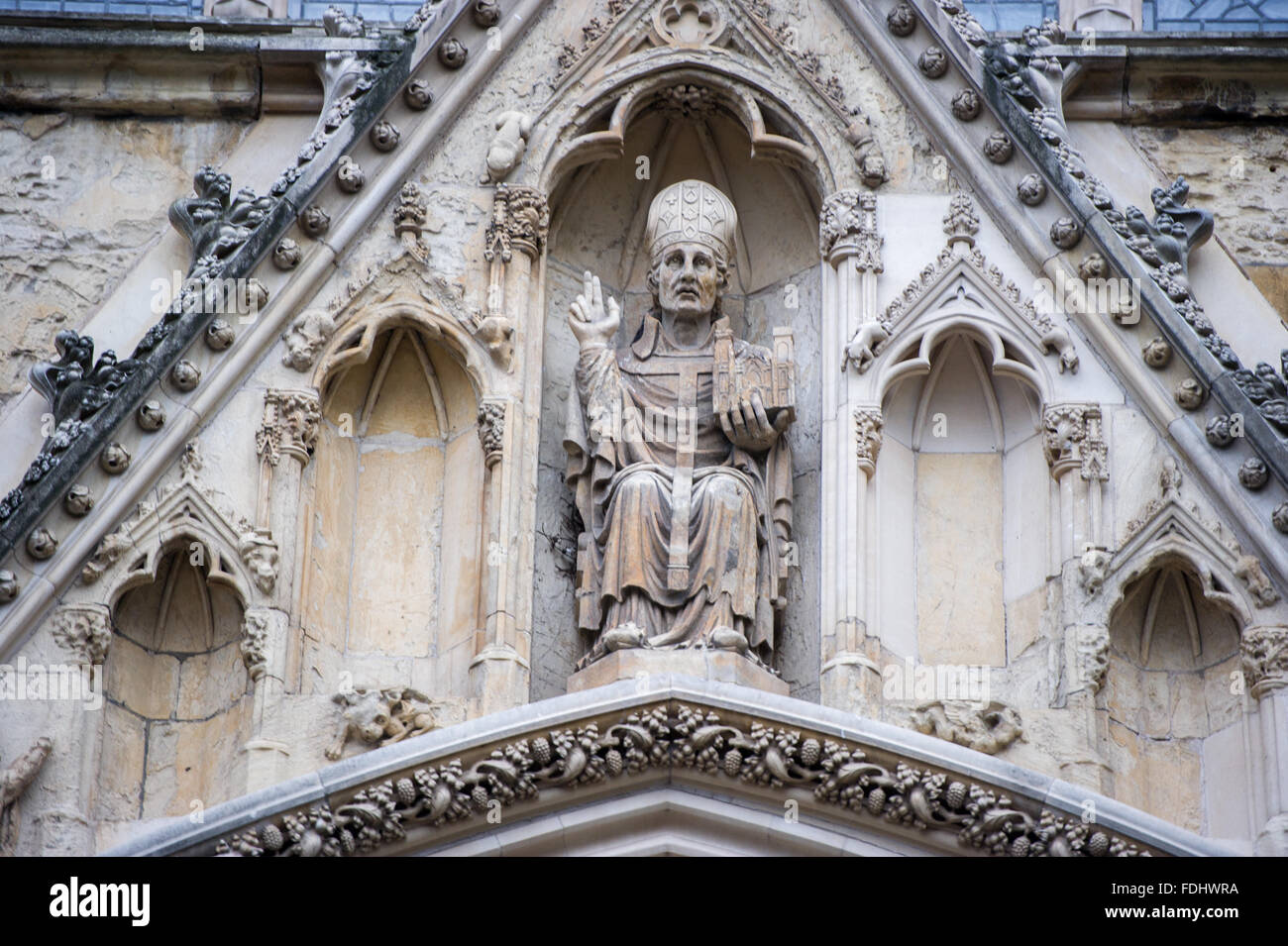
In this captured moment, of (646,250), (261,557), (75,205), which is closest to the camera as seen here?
(261,557)

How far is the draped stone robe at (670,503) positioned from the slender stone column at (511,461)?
234 millimetres

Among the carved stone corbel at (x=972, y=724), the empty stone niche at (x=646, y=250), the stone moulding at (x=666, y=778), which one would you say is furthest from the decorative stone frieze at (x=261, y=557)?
the carved stone corbel at (x=972, y=724)

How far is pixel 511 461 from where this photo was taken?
13430 millimetres

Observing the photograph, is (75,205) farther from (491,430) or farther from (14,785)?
(14,785)

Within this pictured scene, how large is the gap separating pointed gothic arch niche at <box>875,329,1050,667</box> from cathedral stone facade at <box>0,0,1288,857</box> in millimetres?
21

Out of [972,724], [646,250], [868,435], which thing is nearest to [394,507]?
[646,250]

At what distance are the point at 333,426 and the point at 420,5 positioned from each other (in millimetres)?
2637

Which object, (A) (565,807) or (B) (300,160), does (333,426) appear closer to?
(B) (300,160)

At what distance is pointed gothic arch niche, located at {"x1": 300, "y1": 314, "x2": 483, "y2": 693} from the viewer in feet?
43.6

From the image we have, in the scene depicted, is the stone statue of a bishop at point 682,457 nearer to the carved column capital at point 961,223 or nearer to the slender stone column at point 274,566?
the carved column capital at point 961,223

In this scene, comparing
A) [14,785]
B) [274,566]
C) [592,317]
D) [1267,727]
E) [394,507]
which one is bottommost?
[14,785]

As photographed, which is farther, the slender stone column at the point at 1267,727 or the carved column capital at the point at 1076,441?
the carved column capital at the point at 1076,441

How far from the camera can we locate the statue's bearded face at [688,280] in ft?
45.4

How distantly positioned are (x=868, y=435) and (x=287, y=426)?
266cm
